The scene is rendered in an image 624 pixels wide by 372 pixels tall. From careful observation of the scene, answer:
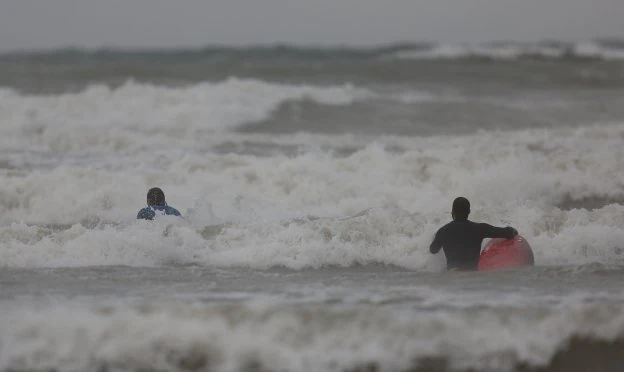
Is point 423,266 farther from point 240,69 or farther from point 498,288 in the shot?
point 240,69

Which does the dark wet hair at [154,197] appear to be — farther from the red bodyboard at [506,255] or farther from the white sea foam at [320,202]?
the red bodyboard at [506,255]

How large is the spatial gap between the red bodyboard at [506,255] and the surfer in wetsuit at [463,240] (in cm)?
7

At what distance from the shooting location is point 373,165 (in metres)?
13.0

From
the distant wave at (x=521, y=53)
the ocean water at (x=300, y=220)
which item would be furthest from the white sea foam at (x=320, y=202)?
the distant wave at (x=521, y=53)

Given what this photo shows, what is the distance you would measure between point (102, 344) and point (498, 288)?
2649mm

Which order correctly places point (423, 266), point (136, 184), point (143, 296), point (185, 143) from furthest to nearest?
point (185, 143) → point (136, 184) → point (423, 266) → point (143, 296)

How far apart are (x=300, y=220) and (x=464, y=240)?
5.88 feet

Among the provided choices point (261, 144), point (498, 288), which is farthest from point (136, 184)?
point (498, 288)

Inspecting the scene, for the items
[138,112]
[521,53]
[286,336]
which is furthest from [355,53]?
[286,336]

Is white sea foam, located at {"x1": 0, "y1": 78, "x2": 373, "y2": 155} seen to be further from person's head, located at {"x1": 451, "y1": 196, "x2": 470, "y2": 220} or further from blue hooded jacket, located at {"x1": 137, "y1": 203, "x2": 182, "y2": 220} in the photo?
person's head, located at {"x1": 451, "y1": 196, "x2": 470, "y2": 220}

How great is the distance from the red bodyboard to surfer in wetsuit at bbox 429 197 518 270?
0.22 ft

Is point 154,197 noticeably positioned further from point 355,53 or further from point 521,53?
point 355,53

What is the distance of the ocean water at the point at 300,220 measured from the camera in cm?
569

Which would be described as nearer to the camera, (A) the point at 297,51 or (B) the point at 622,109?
(B) the point at 622,109
